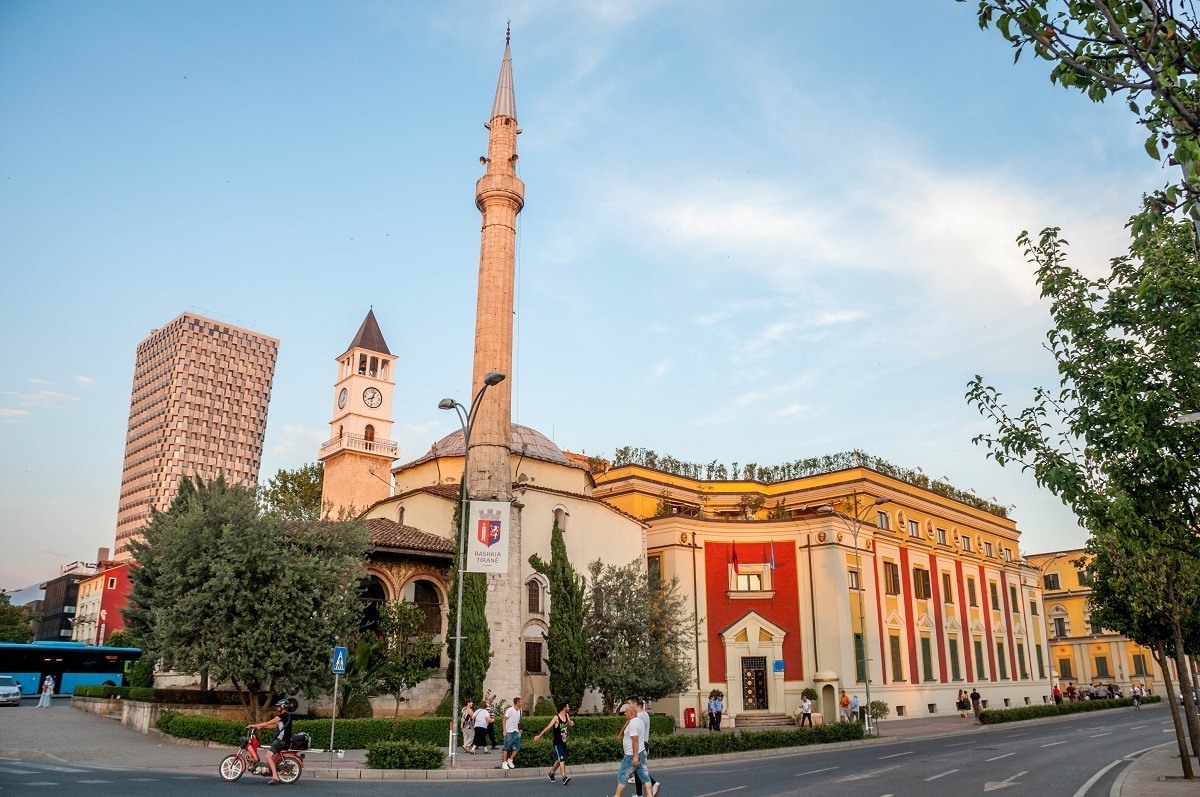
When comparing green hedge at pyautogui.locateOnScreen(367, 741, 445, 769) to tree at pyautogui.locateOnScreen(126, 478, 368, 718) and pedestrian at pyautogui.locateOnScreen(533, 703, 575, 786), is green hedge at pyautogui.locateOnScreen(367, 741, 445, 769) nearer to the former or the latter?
pedestrian at pyautogui.locateOnScreen(533, 703, 575, 786)

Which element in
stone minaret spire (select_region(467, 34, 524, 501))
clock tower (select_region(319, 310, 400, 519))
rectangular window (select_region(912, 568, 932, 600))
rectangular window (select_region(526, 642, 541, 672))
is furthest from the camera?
clock tower (select_region(319, 310, 400, 519))

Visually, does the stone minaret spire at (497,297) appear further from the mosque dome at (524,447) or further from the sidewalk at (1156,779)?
the sidewalk at (1156,779)

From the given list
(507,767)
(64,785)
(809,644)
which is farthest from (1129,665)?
(64,785)

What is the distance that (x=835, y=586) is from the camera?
41594 mm

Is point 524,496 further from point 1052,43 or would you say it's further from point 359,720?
point 1052,43

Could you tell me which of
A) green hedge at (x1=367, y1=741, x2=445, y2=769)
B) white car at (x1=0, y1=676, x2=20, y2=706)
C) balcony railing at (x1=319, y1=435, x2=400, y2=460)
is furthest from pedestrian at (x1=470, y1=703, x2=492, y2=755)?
balcony railing at (x1=319, y1=435, x2=400, y2=460)

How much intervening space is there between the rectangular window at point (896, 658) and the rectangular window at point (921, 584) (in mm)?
4026

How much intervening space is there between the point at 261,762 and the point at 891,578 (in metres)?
38.1

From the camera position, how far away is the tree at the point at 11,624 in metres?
81.9

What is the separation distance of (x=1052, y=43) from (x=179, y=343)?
15420 centimetres

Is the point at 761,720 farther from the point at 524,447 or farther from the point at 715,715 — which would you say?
the point at 524,447

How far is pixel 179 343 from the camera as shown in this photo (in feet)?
468

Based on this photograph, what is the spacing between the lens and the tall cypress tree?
2848 cm

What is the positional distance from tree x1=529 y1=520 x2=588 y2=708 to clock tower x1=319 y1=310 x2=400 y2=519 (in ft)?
94.2
